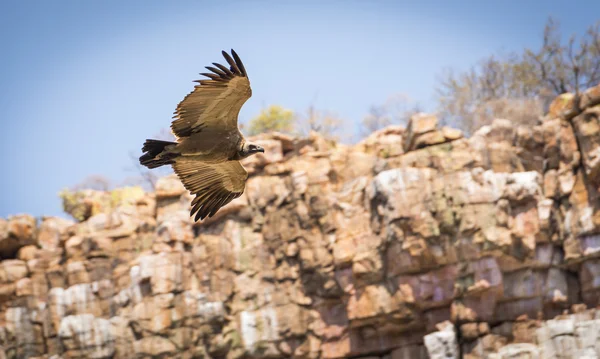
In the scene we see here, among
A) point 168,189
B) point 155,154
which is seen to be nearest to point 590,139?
point 168,189

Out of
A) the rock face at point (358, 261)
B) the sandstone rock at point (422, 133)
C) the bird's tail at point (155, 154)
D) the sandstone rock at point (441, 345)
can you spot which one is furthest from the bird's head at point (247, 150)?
the sandstone rock at point (422, 133)

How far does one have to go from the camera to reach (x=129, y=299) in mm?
25469

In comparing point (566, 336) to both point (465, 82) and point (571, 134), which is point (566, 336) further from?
point (465, 82)

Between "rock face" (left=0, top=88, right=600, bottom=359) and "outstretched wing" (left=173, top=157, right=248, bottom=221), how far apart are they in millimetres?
9282

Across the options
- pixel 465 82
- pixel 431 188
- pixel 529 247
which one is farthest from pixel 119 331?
pixel 465 82

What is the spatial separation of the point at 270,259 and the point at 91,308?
5492 millimetres

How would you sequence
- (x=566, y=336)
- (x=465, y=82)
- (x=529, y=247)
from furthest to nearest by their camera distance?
A: 1. (x=465, y=82)
2. (x=529, y=247)
3. (x=566, y=336)

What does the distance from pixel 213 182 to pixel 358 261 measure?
32.1 feet

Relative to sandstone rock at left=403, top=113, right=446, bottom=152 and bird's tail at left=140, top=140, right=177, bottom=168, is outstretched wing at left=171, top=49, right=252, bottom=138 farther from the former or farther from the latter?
sandstone rock at left=403, top=113, right=446, bottom=152

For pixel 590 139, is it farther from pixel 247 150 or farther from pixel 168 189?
pixel 247 150

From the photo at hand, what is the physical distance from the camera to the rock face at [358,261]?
860 inches

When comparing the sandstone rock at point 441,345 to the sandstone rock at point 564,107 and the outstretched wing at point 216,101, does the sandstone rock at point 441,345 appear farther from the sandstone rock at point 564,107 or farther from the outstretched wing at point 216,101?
the outstretched wing at point 216,101

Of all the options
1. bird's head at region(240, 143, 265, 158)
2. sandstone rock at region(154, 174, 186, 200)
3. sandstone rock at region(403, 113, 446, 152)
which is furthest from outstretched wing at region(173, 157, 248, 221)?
sandstone rock at region(154, 174, 186, 200)

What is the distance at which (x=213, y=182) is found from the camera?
1380 centimetres
